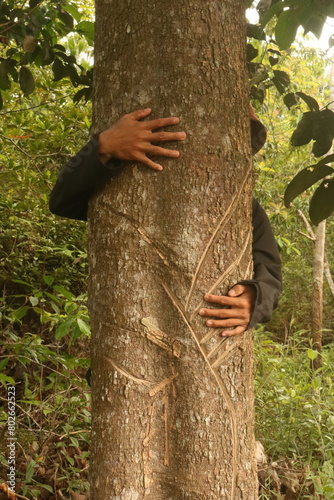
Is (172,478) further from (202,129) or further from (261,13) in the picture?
(261,13)

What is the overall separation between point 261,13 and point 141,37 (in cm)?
120

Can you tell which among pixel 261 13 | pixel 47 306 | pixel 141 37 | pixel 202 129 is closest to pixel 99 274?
pixel 202 129

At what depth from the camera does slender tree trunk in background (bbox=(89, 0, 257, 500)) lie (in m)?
1.17

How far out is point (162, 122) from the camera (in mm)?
1183

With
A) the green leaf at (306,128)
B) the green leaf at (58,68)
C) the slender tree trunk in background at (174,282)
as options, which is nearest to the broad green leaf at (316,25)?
the green leaf at (306,128)

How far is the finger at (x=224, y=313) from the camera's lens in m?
1.17

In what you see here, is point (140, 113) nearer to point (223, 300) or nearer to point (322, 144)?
point (223, 300)

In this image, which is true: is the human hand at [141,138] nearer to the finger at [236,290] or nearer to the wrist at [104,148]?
the wrist at [104,148]

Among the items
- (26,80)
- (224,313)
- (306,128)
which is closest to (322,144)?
(306,128)

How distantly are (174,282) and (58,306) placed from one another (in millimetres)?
2183

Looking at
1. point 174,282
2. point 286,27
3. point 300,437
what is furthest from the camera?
point 300,437

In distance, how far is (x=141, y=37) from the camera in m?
1.22

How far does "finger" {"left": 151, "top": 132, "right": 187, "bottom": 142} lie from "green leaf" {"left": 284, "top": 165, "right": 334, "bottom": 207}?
0.31 metres

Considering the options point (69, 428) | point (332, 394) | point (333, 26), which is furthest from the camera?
point (332, 394)
